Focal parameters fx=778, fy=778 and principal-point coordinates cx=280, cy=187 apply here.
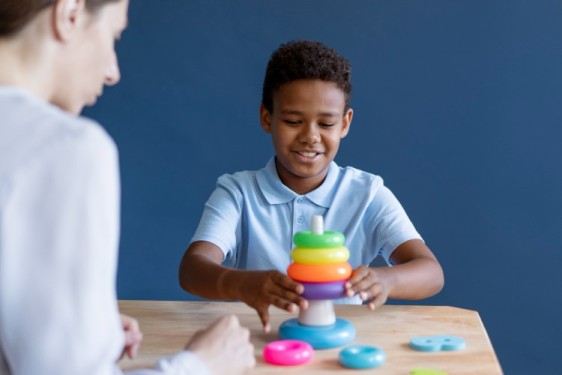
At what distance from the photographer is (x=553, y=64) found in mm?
2080

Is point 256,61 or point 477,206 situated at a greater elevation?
point 256,61

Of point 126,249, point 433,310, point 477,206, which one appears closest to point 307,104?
point 433,310

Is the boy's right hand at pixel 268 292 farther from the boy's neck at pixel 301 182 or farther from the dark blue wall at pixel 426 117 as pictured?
the dark blue wall at pixel 426 117

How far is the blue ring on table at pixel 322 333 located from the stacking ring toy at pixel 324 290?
48 mm

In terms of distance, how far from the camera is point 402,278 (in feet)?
4.43

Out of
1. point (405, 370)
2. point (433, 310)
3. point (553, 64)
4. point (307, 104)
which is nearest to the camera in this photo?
point (405, 370)

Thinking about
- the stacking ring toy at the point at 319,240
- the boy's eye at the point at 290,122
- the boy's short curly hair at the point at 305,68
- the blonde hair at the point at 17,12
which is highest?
the boy's short curly hair at the point at 305,68

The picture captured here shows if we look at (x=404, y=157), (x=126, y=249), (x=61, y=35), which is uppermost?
(x=61, y=35)

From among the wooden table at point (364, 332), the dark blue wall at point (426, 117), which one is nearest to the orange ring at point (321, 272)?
the wooden table at point (364, 332)

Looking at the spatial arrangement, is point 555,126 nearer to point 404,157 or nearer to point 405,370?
point 404,157

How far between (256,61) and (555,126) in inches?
32.9

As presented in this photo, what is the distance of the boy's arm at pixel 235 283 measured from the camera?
3.67 ft

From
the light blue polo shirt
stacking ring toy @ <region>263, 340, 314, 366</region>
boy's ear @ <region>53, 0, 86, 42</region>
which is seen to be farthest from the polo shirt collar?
boy's ear @ <region>53, 0, 86, 42</region>

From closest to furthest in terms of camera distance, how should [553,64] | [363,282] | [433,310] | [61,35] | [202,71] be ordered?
1. [61,35]
2. [363,282]
3. [433,310]
4. [553,64]
5. [202,71]
